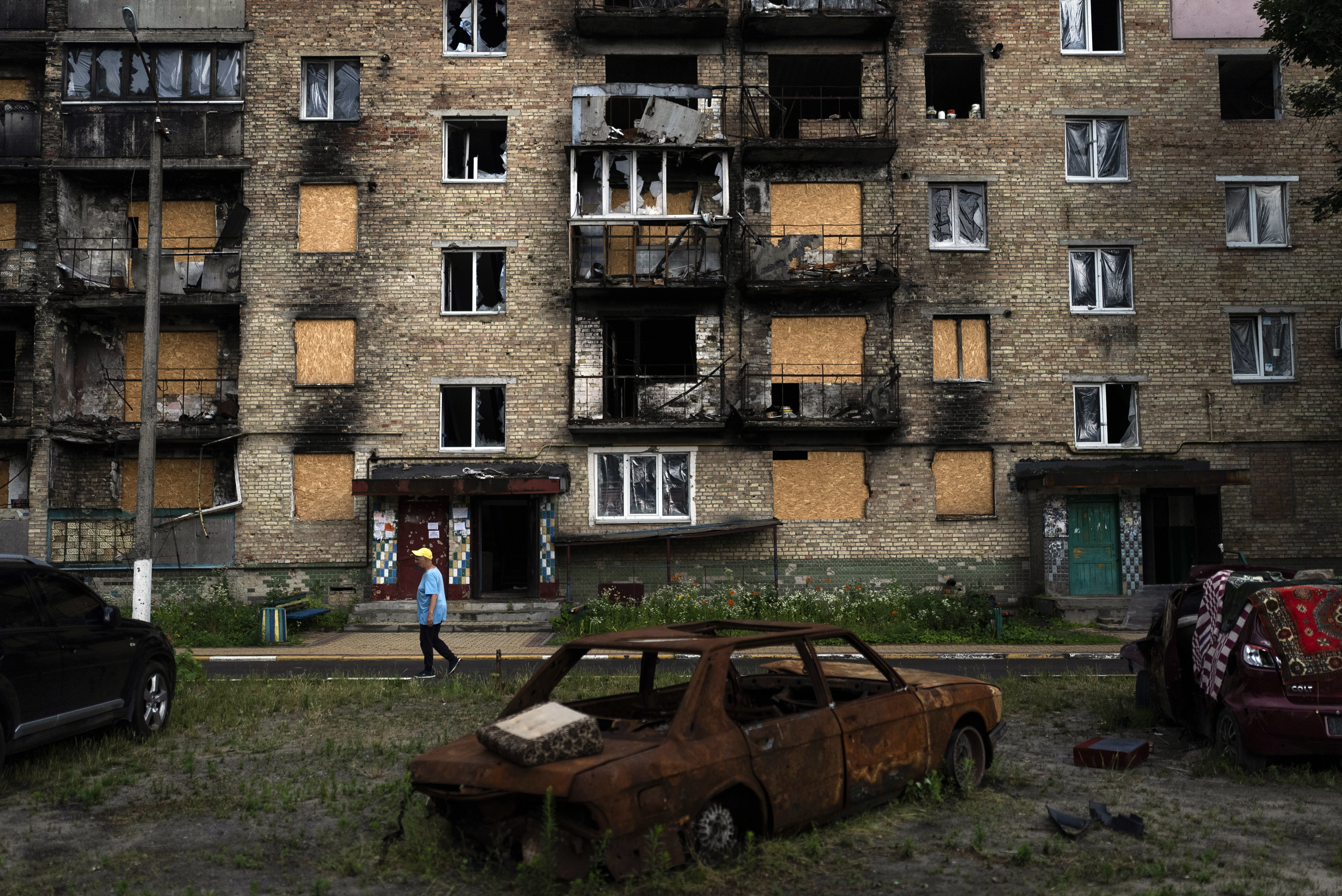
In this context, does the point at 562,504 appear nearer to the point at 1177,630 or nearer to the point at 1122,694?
the point at 1122,694

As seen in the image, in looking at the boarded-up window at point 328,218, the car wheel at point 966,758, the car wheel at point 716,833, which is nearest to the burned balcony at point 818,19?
the boarded-up window at point 328,218

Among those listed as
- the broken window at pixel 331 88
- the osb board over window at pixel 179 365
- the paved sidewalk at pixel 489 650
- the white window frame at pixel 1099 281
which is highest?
the broken window at pixel 331 88

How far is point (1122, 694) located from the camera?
34.1 ft

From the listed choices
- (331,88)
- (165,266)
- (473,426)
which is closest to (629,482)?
(473,426)

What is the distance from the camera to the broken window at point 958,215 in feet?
70.8

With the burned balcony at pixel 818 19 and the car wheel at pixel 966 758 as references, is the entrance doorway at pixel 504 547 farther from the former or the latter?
the car wheel at pixel 966 758

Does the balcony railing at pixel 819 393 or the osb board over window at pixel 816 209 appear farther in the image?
the osb board over window at pixel 816 209

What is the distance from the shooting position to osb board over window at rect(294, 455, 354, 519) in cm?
2103

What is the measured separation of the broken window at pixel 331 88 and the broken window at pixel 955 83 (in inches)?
516

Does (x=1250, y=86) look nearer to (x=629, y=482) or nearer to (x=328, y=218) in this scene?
(x=629, y=482)

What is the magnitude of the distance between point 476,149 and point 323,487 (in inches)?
331

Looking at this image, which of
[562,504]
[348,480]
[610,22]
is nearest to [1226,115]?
[610,22]

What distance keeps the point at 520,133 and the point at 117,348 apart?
1060 cm

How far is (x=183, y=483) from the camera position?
848 inches
